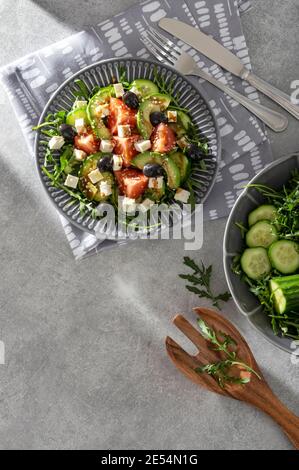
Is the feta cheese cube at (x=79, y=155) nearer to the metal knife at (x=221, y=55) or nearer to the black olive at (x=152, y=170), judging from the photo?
the black olive at (x=152, y=170)

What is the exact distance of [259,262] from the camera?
1.87 meters

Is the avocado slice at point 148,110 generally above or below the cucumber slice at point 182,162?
above

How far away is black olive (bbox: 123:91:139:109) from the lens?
76.1 inches

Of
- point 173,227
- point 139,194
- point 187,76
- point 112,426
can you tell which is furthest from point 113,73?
point 112,426

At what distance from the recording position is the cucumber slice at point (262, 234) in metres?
1.87

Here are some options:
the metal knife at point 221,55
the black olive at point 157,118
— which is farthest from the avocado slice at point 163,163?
the metal knife at point 221,55

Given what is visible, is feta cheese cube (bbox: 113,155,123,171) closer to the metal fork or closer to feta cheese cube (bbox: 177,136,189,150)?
feta cheese cube (bbox: 177,136,189,150)

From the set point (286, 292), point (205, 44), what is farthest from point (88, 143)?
point (286, 292)

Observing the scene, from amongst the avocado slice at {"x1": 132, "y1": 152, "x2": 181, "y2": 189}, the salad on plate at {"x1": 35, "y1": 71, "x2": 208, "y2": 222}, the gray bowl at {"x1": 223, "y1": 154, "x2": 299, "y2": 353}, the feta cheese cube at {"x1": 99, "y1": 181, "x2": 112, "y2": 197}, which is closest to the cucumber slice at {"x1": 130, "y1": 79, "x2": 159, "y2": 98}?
the salad on plate at {"x1": 35, "y1": 71, "x2": 208, "y2": 222}

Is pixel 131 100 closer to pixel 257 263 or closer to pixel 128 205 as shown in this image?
pixel 128 205

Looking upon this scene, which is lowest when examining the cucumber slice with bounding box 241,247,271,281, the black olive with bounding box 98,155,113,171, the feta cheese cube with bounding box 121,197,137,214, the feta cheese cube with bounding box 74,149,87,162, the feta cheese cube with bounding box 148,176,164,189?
the cucumber slice with bounding box 241,247,271,281

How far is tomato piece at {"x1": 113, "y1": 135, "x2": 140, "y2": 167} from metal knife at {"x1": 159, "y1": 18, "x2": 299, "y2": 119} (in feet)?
1.35

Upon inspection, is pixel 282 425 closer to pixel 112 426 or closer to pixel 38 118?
pixel 112 426

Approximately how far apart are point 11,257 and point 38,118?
0.50 m
